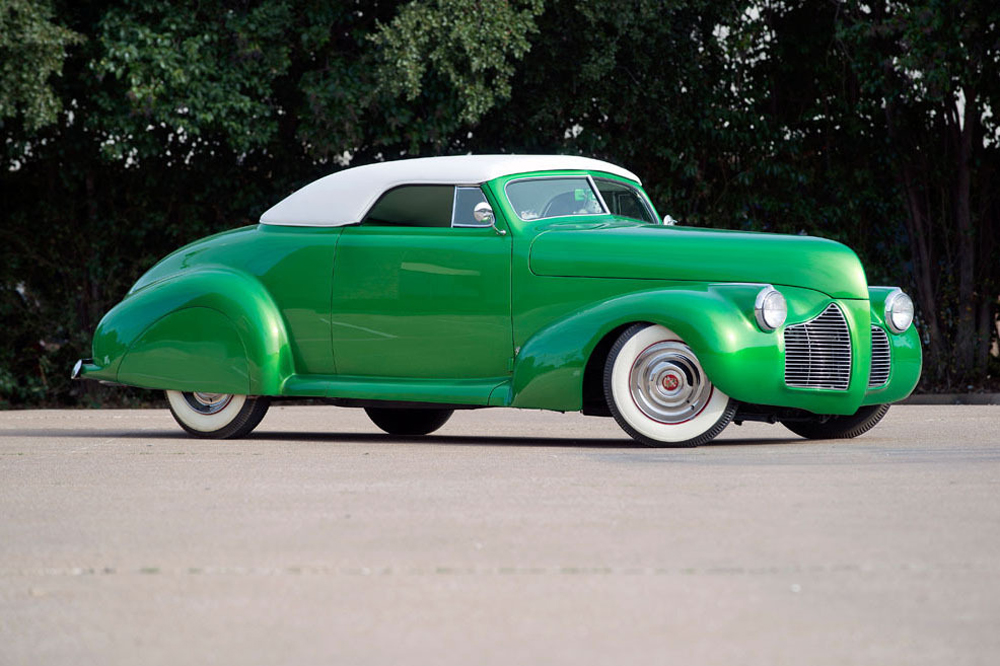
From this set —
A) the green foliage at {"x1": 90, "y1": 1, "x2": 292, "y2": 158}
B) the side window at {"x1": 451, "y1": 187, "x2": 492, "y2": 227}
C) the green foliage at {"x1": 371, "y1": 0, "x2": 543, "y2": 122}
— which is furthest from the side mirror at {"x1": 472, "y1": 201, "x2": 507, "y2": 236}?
the green foliage at {"x1": 90, "y1": 1, "x2": 292, "y2": 158}

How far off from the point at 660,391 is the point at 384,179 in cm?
247

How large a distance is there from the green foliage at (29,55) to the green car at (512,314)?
613cm

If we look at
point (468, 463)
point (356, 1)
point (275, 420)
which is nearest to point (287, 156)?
point (356, 1)

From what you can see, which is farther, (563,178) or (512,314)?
(563,178)

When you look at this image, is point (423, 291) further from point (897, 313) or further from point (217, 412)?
point (897, 313)

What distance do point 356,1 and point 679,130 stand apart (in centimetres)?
434

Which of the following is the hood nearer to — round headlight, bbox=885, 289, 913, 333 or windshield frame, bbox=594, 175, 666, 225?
round headlight, bbox=885, 289, 913, 333

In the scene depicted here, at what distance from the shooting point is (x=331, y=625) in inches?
161

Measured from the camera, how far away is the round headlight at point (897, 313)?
9727 millimetres

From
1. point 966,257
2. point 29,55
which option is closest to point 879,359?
point 966,257

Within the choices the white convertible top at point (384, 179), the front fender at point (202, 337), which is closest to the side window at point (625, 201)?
the white convertible top at point (384, 179)

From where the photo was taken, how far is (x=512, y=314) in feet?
30.9

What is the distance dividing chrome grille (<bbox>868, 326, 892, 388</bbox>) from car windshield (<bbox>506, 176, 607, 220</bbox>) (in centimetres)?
193

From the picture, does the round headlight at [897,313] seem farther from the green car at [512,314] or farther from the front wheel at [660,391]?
the front wheel at [660,391]
